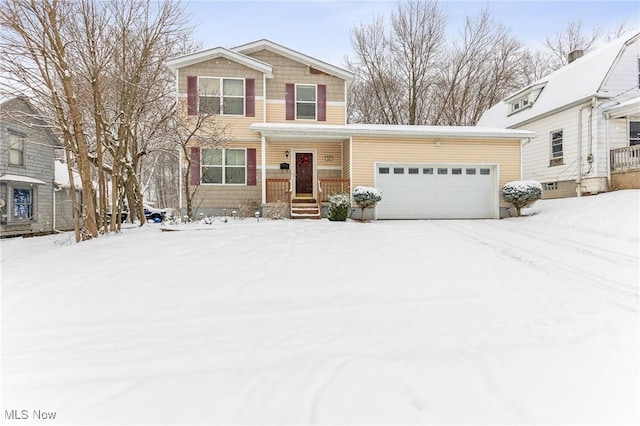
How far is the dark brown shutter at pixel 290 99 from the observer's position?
46.9 ft

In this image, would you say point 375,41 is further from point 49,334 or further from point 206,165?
point 49,334

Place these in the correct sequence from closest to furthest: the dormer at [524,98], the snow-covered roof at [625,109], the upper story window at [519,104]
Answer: the snow-covered roof at [625,109] → the dormer at [524,98] → the upper story window at [519,104]

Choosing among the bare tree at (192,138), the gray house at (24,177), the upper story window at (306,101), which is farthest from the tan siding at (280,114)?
the gray house at (24,177)

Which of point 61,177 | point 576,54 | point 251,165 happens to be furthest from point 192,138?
point 576,54

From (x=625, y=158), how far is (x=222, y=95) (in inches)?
659

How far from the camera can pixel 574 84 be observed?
1527 cm

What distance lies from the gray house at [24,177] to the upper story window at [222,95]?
6645 mm

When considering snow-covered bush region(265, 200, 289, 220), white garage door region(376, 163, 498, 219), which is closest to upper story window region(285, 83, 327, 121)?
white garage door region(376, 163, 498, 219)

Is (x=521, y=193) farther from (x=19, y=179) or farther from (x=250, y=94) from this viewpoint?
(x=19, y=179)

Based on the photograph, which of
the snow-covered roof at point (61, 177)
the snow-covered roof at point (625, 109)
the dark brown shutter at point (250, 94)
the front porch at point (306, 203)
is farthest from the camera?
the snow-covered roof at point (61, 177)

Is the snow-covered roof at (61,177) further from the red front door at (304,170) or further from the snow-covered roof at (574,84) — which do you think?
the snow-covered roof at (574,84)

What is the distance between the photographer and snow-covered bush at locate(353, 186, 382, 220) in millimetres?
11840

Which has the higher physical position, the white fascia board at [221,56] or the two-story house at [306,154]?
the white fascia board at [221,56]

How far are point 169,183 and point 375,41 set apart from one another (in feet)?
84.0
